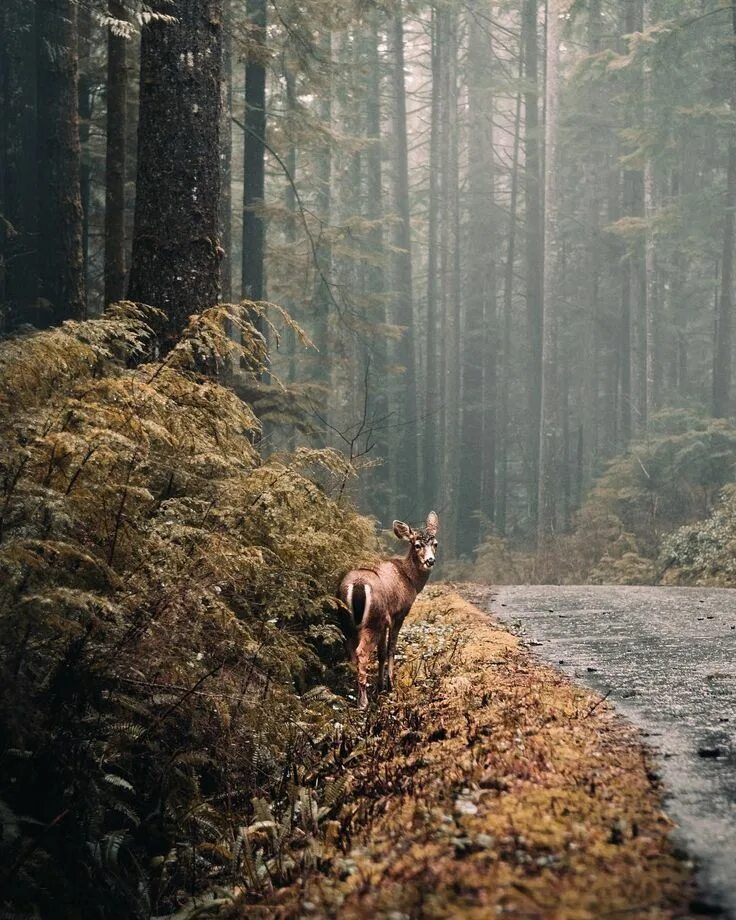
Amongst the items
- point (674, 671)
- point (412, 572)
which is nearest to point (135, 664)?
point (412, 572)

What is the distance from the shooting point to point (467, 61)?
4575 centimetres

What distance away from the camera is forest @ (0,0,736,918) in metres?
4.73

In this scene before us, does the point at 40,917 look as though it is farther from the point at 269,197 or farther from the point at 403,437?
the point at 269,197

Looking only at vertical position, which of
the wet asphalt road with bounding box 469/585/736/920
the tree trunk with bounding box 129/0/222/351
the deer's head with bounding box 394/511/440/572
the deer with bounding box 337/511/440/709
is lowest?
the wet asphalt road with bounding box 469/585/736/920

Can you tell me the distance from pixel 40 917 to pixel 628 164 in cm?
3416

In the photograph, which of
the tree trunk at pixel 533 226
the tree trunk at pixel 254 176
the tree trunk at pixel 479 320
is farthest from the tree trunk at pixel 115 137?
the tree trunk at pixel 533 226

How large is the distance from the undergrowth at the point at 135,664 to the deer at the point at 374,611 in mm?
204

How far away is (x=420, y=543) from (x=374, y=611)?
126cm

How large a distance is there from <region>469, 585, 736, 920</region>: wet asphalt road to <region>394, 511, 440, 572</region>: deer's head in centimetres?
137

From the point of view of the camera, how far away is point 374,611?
643cm

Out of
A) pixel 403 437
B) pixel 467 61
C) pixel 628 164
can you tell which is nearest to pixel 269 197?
pixel 467 61

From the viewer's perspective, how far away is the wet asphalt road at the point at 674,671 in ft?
12.7

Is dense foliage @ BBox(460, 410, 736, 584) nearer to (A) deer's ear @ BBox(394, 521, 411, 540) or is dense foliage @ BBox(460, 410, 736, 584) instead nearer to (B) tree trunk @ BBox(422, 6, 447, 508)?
(B) tree trunk @ BBox(422, 6, 447, 508)

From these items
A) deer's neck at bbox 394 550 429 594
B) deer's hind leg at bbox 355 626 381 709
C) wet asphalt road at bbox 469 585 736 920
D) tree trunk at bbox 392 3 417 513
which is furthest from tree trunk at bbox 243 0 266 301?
deer's hind leg at bbox 355 626 381 709
